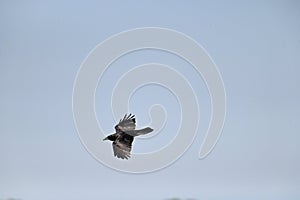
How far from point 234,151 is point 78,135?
992 mm

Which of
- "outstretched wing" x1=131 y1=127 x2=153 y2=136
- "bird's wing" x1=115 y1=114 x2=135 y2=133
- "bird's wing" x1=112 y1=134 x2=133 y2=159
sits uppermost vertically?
"bird's wing" x1=115 y1=114 x2=135 y2=133

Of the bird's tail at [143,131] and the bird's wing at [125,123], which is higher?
the bird's wing at [125,123]

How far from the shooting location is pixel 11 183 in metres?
2.80

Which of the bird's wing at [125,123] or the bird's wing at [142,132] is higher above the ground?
the bird's wing at [125,123]

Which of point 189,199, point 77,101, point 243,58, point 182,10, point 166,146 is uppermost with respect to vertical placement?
point 182,10

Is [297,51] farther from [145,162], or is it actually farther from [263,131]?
[145,162]

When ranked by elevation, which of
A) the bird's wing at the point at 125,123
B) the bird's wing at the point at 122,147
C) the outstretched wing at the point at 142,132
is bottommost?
the bird's wing at the point at 122,147

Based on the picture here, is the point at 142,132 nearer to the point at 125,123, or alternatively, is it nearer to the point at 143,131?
the point at 143,131

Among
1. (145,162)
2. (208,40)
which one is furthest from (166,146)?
(208,40)

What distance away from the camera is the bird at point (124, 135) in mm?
2881

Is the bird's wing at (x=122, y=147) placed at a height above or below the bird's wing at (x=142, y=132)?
below

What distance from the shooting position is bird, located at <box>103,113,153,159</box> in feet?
9.45

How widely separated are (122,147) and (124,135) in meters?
0.08

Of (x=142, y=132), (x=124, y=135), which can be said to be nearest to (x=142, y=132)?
(x=142, y=132)
